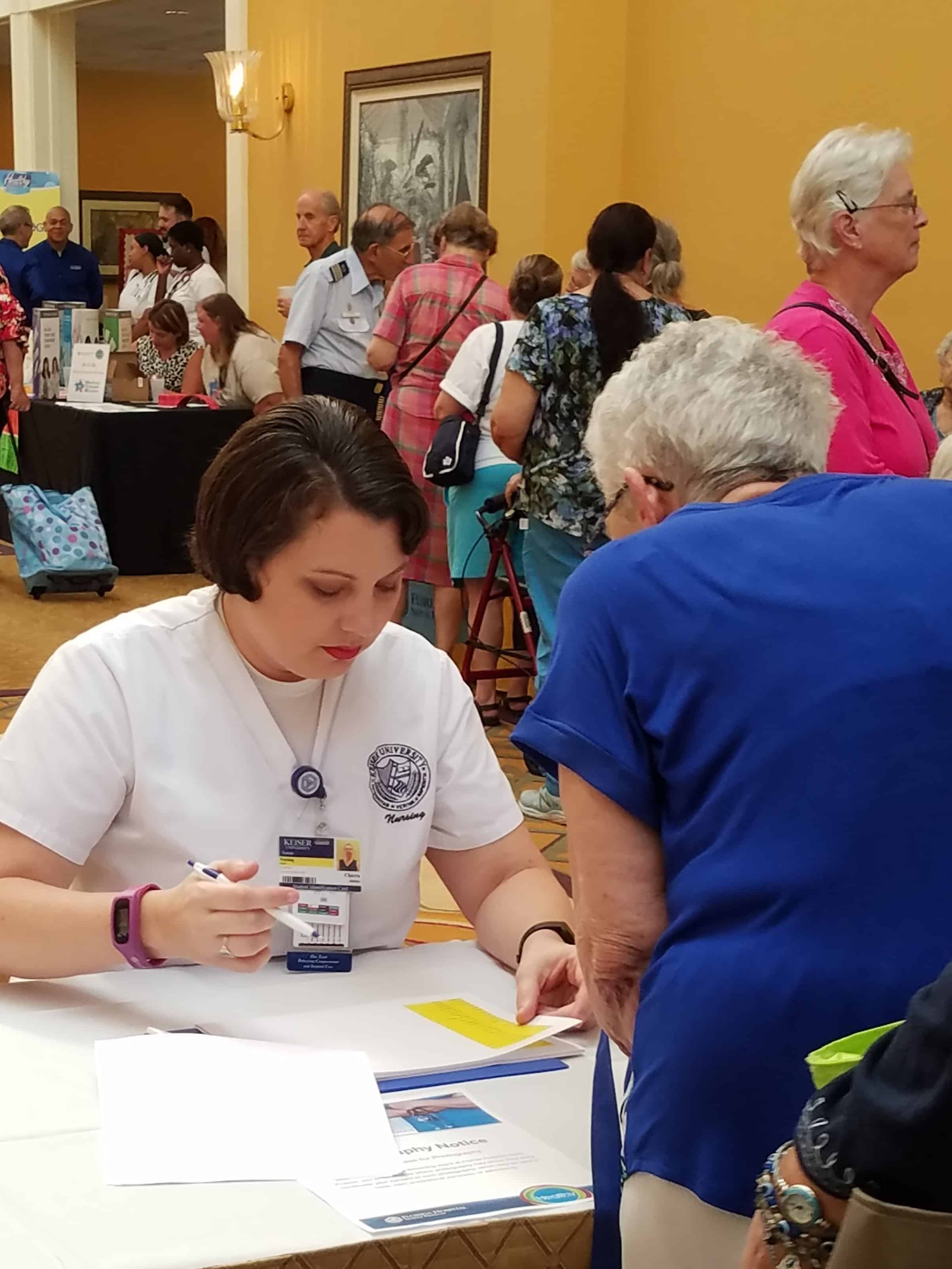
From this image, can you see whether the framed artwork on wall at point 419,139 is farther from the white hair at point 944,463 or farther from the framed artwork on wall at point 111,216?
the framed artwork on wall at point 111,216

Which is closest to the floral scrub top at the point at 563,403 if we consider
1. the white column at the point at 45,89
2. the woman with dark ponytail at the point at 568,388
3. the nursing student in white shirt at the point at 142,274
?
the woman with dark ponytail at the point at 568,388

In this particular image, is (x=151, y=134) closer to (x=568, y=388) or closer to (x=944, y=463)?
(x=568, y=388)

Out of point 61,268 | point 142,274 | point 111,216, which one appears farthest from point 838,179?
point 111,216

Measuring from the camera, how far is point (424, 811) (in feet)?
6.02

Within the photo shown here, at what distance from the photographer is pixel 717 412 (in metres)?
1.38

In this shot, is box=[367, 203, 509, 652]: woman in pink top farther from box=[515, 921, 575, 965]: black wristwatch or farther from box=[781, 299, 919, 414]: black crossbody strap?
box=[515, 921, 575, 965]: black wristwatch

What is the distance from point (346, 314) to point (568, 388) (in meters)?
2.77

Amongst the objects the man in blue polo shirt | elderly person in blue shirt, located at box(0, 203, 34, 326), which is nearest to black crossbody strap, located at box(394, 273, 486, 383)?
elderly person in blue shirt, located at box(0, 203, 34, 326)

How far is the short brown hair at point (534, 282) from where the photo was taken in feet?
17.6

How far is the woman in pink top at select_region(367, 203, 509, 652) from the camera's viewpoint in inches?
222

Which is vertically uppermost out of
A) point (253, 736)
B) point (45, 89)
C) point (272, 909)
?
point (45, 89)

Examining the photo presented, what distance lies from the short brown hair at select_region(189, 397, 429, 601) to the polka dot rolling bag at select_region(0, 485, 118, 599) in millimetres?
5989

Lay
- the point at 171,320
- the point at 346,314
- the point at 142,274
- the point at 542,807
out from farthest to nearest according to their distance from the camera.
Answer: the point at 142,274
the point at 171,320
the point at 346,314
the point at 542,807

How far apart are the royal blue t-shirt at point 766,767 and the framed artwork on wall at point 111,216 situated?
664 inches
